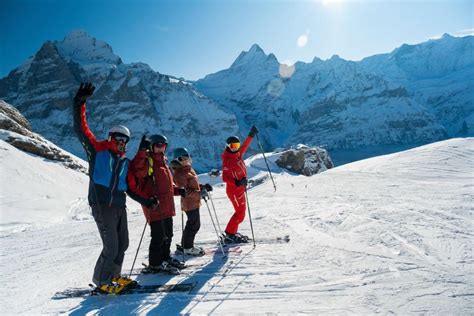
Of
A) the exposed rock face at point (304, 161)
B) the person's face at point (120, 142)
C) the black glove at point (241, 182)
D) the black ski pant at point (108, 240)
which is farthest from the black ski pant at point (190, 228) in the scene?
the exposed rock face at point (304, 161)

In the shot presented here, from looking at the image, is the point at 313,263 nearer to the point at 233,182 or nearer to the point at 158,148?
the point at 233,182

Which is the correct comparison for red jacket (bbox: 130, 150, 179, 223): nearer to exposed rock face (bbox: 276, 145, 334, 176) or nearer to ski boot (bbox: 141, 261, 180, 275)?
ski boot (bbox: 141, 261, 180, 275)

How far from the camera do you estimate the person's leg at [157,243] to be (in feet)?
17.3

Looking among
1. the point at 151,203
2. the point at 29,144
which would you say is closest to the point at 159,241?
the point at 151,203

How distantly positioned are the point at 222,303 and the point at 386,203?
21.8 feet

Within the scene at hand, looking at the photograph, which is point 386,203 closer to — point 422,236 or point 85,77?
point 422,236

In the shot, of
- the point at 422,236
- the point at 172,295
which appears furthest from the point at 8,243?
the point at 422,236

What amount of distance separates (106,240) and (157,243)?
923 millimetres

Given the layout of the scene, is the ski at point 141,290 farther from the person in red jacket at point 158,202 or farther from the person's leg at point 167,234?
the person's leg at point 167,234

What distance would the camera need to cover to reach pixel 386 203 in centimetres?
930

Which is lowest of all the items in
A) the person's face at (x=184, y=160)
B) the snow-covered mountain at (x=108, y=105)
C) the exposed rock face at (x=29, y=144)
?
the person's face at (x=184, y=160)

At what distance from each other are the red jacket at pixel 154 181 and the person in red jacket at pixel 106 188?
0.32m

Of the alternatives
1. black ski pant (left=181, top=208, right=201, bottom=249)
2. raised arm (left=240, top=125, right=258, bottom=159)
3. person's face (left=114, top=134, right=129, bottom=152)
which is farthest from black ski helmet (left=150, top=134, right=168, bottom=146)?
raised arm (left=240, top=125, right=258, bottom=159)

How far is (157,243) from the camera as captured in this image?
209 inches
